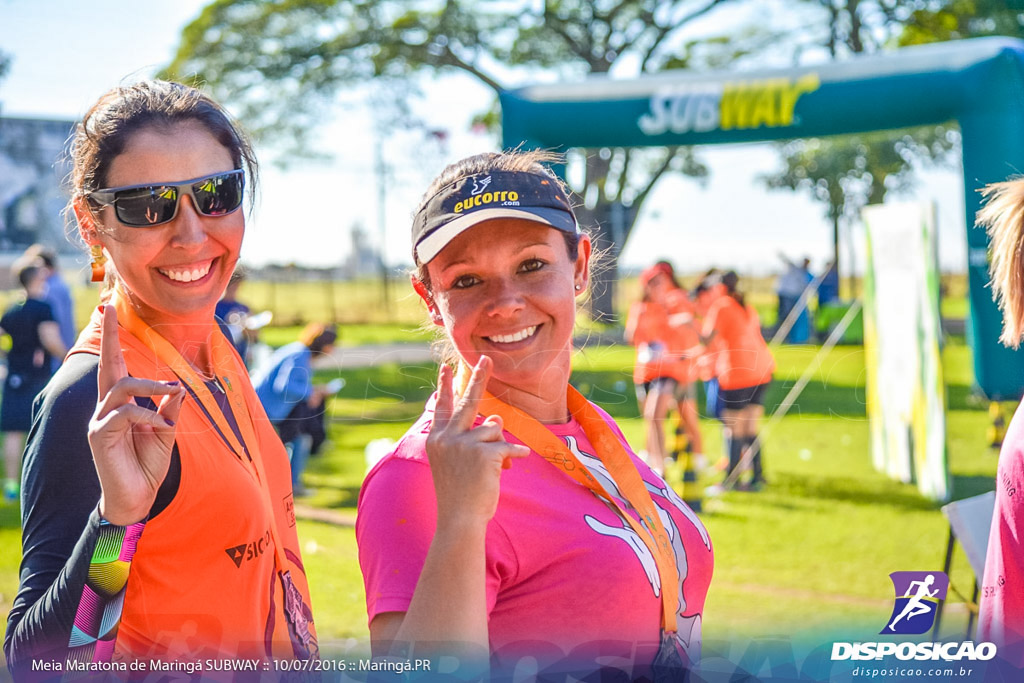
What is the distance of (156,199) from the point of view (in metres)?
1.45

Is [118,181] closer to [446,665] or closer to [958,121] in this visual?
[446,665]

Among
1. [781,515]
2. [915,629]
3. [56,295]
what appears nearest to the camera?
[915,629]

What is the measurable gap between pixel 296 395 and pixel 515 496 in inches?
52.4

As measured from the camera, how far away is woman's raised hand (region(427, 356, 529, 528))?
43.3 inches

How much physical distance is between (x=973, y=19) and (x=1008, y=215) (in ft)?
37.4

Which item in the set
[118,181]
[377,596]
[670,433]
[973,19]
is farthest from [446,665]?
[973,19]

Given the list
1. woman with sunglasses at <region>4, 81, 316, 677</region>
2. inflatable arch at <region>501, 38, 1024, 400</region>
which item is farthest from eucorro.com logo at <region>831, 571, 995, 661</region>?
inflatable arch at <region>501, 38, 1024, 400</region>

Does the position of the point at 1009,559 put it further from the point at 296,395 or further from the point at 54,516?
the point at 296,395

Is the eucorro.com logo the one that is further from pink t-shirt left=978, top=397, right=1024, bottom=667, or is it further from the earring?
the earring

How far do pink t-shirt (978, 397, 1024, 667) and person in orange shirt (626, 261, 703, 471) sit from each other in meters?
4.21

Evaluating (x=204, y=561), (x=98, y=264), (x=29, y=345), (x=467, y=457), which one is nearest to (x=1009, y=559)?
(x=467, y=457)

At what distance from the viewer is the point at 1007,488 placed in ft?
4.90

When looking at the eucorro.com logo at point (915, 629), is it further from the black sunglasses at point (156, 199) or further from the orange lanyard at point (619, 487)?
the black sunglasses at point (156, 199)

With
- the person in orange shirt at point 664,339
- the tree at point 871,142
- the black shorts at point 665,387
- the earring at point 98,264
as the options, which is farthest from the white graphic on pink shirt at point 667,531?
the tree at point 871,142
